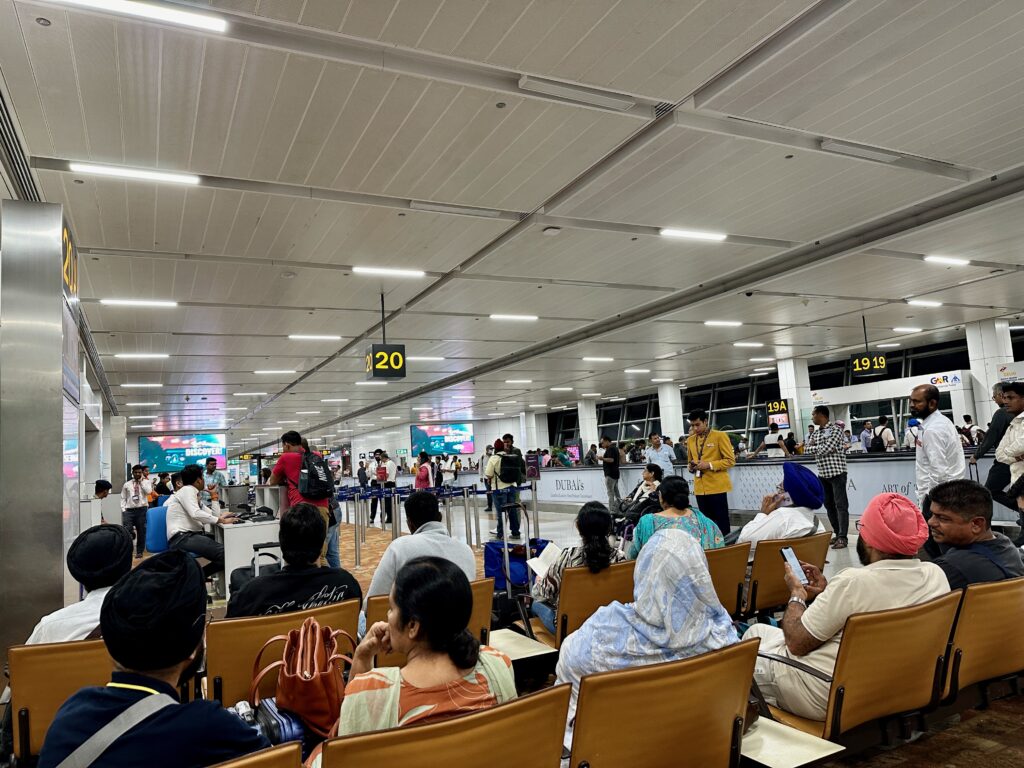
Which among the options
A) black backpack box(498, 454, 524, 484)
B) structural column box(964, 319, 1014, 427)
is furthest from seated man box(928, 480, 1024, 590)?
structural column box(964, 319, 1014, 427)

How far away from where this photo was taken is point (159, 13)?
138 inches

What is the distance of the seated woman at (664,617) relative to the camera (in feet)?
7.61

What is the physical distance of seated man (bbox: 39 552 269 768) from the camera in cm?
125

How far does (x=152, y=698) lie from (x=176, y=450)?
102 ft

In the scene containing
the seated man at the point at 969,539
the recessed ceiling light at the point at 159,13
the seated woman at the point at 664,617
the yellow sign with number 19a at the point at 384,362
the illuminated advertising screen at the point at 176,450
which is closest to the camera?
the seated woman at the point at 664,617

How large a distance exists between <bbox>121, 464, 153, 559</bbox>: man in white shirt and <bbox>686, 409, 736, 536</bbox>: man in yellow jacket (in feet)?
35.4

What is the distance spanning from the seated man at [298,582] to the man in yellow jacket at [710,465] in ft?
16.8

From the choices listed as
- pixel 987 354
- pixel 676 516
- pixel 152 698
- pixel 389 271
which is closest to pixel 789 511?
pixel 676 516

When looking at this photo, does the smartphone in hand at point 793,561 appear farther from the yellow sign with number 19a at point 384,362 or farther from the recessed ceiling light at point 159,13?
the yellow sign with number 19a at point 384,362

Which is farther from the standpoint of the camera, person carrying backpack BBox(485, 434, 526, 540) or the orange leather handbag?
person carrying backpack BBox(485, 434, 526, 540)

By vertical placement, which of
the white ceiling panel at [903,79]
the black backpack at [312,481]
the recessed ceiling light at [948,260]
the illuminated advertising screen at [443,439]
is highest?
the white ceiling panel at [903,79]

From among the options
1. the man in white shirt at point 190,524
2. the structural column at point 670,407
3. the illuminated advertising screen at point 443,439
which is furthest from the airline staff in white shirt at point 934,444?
the illuminated advertising screen at point 443,439

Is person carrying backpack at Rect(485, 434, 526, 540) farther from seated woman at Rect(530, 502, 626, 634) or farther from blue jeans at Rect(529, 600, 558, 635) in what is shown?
seated woman at Rect(530, 502, 626, 634)

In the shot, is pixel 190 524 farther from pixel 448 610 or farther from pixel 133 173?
pixel 448 610
